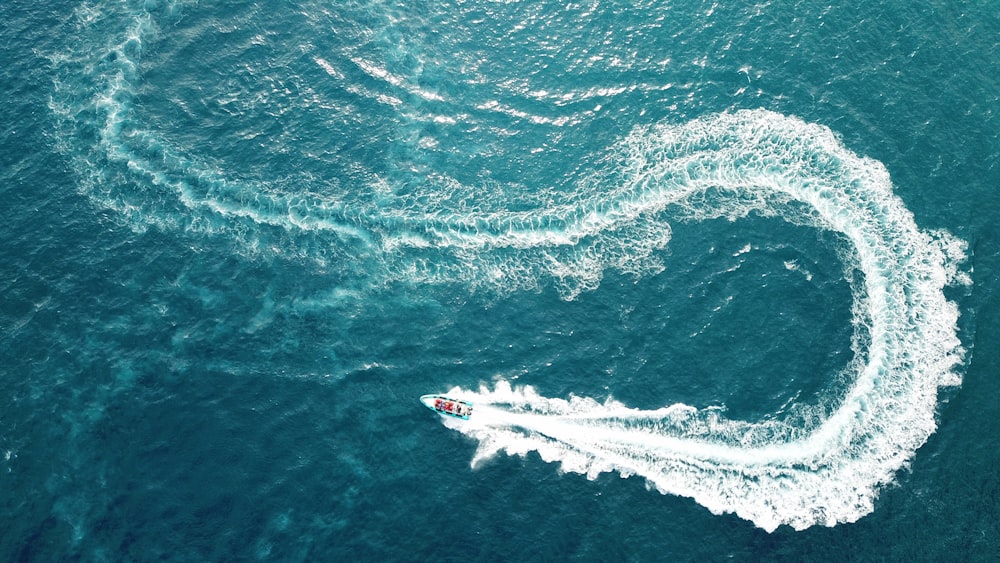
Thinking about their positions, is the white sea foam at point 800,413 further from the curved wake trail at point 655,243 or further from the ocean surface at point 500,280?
the ocean surface at point 500,280

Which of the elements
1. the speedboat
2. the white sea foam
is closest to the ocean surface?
the white sea foam

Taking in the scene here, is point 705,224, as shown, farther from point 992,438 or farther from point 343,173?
point 343,173

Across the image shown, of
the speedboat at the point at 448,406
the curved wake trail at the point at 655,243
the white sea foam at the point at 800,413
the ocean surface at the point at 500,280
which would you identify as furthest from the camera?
the speedboat at the point at 448,406

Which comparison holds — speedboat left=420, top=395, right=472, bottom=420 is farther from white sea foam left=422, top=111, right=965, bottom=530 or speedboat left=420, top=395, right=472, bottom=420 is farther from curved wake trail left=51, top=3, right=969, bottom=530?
curved wake trail left=51, top=3, right=969, bottom=530

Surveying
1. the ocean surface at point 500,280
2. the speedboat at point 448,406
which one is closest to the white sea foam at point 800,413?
the ocean surface at point 500,280

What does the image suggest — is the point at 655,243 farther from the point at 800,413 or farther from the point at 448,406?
the point at 448,406

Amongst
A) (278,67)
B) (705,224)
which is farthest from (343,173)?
(705,224)

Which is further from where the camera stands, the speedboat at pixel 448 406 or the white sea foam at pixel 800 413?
the speedboat at pixel 448 406

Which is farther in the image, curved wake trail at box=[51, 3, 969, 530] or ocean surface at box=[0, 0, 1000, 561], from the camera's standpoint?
curved wake trail at box=[51, 3, 969, 530]
